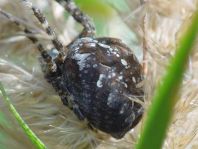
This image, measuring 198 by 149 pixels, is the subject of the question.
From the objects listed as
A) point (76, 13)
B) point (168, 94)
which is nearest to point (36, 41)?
point (76, 13)

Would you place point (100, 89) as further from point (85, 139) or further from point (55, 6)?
point (55, 6)

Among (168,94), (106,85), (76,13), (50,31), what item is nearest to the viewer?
(168,94)

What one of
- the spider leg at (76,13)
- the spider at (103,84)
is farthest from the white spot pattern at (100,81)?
the spider leg at (76,13)

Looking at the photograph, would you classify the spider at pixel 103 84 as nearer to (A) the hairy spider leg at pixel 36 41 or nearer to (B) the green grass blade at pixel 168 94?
(A) the hairy spider leg at pixel 36 41

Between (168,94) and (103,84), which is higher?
(168,94)

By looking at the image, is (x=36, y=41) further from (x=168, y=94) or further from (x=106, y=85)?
(x=168, y=94)

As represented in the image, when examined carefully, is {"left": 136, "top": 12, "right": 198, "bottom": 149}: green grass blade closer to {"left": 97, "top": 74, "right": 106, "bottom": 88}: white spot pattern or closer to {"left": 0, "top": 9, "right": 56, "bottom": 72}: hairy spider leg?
{"left": 97, "top": 74, "right": 106, "bottom": 88}: white spot pattern

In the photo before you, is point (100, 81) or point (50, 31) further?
point (50, 31)
